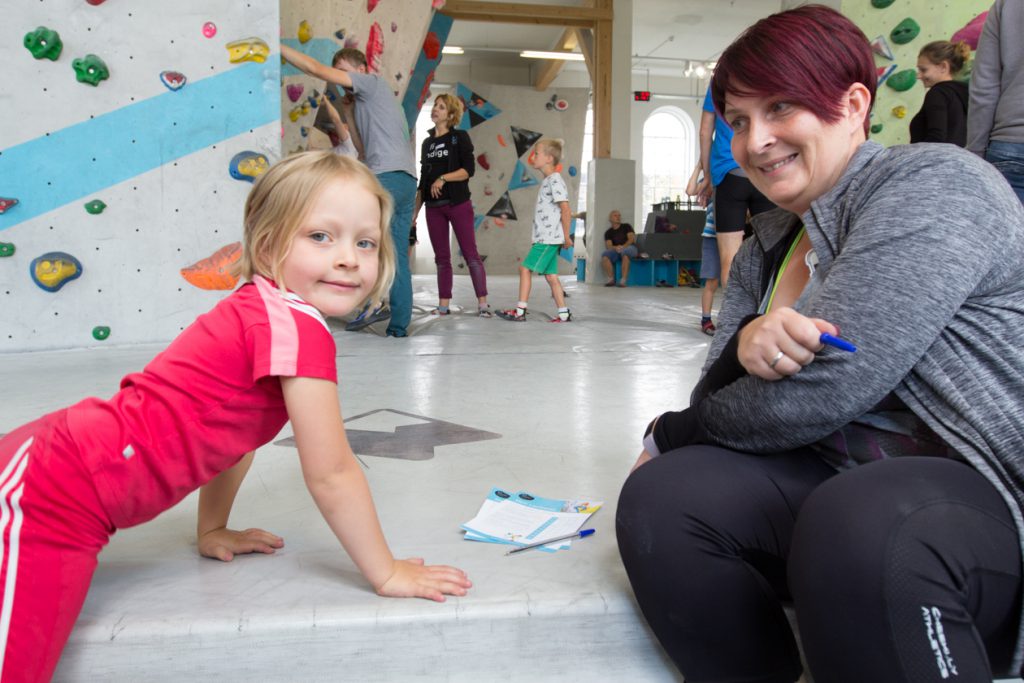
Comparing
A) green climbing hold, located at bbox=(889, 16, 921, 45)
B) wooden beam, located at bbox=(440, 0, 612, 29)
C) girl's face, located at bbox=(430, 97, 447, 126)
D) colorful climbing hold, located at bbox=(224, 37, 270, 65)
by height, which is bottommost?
girl's face, located at bbox=(430, 97, 447, 126)

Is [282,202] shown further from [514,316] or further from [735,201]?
[514,316]

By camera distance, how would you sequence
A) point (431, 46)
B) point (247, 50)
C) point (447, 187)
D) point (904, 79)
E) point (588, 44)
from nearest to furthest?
point (247, 50) → point (904, 79) → point (447, 187) → point (431, 46) → point (588, 44)

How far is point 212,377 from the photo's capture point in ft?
3.55

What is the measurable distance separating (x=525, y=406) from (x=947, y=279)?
5.34 feet

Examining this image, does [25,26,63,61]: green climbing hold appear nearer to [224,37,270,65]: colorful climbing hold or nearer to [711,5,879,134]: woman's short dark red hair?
[224,37,270,65]: colorful climbing hold

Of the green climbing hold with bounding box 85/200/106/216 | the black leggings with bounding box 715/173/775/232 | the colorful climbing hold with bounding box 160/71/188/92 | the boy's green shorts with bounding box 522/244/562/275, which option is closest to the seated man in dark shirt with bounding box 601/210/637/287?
the boy's green shorts with bounding box 522/244/562/275

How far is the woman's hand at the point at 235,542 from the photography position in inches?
50.1

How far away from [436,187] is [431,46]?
7.07 feet

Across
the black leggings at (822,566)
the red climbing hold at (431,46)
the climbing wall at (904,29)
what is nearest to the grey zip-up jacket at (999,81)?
the black leggings at (822,566)

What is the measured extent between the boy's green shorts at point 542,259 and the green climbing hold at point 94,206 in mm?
2700

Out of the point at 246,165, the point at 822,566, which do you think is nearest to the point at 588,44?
the point at 246,165

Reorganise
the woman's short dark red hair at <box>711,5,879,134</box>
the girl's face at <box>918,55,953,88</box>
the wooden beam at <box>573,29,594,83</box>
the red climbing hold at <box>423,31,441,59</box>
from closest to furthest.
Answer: the woman's short dark red hair at <box>711,5,879,134</box> < the girl's face at <box>918,55,953,88</box> < the red climbing hold at <box>423,31,441,59</box> < the wooden beam at <box>573,29,594,83</box>

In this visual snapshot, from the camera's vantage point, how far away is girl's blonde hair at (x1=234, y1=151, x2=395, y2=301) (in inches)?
44.3

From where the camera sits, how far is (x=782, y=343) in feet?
3.05
